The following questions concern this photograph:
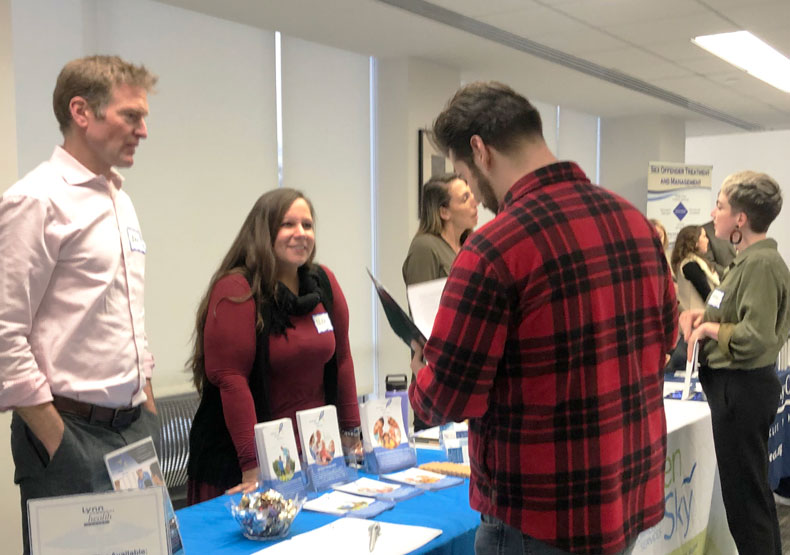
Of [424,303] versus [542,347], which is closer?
[542,347]

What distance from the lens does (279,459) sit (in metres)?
1.92

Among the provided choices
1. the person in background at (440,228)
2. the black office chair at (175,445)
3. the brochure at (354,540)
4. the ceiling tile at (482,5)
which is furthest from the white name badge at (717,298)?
the black office chair at (175,445)

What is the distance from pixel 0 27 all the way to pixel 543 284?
2.30m

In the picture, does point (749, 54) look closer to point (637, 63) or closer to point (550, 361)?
point (637, 63)

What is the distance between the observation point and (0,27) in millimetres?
2682

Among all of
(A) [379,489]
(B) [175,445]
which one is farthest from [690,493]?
(B) [175,445]

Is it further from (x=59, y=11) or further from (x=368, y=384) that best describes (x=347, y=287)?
(x=59, y=11)

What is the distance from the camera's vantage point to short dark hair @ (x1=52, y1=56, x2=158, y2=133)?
1831mm

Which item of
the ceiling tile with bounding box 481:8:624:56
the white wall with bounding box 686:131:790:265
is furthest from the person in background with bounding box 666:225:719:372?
the white wall with bounding box 686:131:790:265

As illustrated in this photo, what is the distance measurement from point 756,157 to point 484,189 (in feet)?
30.9

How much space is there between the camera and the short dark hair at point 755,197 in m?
3.01

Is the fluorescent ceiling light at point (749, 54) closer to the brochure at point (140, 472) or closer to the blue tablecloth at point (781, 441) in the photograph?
the blue tablecloth at point (781, 441)

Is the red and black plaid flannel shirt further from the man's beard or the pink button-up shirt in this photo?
the pink button-up shirt

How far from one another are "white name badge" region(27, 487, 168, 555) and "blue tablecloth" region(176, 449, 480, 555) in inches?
11.1
